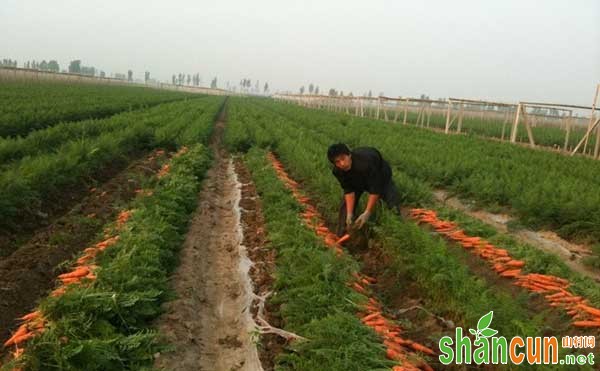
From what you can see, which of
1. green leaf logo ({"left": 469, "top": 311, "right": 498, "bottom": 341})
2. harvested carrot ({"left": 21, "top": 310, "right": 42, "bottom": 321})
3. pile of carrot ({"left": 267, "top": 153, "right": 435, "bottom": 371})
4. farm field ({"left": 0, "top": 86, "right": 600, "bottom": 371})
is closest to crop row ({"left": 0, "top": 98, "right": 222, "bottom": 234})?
farm field ({"left": 0, "top": 86, "right": 600, "bottom": 371})

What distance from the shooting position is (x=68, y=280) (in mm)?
4762

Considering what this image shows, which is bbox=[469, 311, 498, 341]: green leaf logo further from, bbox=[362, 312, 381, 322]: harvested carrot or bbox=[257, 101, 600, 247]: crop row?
bbox=[257, 101, 600, 247]: crop row

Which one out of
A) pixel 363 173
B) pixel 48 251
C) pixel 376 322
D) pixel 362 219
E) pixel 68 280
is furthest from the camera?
pixel 363 173

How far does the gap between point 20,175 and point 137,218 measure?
2.56 meters

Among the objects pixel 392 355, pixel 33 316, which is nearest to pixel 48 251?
pixel 33 316

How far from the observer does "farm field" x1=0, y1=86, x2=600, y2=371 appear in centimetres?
378

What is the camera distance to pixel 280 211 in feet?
23.9

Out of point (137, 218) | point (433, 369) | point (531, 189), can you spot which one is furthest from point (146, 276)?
point (531, 189)

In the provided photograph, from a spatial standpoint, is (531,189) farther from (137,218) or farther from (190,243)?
(137,218)

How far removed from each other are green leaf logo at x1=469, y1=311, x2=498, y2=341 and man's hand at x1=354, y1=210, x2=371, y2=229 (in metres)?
2.23

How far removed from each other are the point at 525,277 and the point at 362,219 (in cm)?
199

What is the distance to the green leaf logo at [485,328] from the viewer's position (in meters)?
3.87

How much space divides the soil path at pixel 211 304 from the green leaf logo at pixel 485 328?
183 centimetres

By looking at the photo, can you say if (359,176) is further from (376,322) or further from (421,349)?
(421,349)
